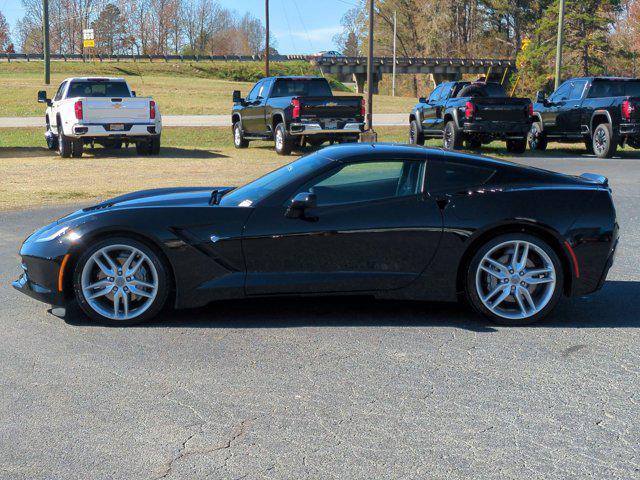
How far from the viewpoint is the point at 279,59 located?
12950 centimetres

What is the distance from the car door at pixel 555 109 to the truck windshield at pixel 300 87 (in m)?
6.10

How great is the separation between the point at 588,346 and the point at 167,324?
2.95 meters

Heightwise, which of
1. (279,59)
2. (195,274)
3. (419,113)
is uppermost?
(279,59)

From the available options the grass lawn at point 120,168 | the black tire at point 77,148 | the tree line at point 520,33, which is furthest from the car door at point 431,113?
the tree line at point 520,33

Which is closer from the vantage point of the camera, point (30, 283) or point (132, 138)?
point (30, 283)

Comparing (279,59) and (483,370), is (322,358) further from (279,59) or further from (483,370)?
(279,59)

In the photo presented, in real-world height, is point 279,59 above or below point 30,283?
above

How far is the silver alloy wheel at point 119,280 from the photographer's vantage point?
594 centimetres

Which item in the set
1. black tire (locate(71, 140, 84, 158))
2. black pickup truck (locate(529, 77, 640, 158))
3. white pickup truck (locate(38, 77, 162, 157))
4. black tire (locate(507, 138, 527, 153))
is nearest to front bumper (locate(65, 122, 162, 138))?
white pickup truck (locate(38, 77, 162, 157))

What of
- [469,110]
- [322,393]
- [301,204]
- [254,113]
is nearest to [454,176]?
[301,204]

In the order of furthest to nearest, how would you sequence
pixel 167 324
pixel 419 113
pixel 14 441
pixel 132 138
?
pixel 419 113 → pixel 132 138 → pixel 167 324 → pixel 14 441

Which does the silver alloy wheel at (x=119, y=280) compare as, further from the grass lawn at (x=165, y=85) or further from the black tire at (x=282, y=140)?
the grass lawn at (x=165, y=85)

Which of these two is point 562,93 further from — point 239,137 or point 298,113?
point 239,137

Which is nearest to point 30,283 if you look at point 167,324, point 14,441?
point 167,324
